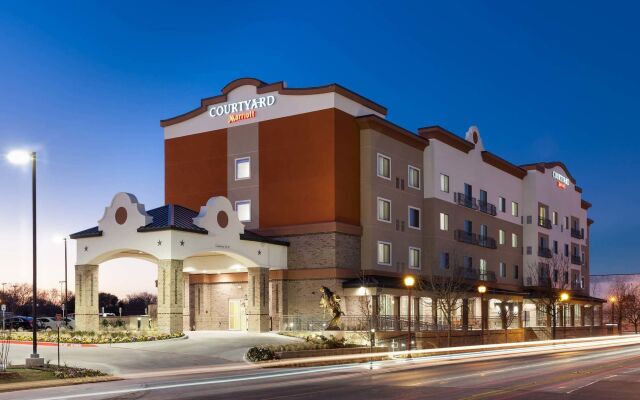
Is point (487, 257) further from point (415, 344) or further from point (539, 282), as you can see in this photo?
point (415, 344)

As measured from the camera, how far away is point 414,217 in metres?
64.8

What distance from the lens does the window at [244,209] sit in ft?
197

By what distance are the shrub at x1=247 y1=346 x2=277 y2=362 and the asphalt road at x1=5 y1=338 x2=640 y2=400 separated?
8.14 feet

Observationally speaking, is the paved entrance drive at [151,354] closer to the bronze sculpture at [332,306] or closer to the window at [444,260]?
the bronze sculpture at [332,306]

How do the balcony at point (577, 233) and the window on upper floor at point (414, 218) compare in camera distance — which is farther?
the balcony at point (577, 233)

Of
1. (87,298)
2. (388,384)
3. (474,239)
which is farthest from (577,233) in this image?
(388,384)

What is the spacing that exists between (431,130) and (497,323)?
18.0 m

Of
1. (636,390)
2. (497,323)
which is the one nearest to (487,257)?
(497,323)

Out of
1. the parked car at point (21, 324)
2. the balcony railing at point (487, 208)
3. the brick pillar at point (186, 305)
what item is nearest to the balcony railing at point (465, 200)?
the balcony railing at point (487, 208)

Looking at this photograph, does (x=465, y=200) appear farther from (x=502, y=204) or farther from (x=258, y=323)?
(x=258, y=323)

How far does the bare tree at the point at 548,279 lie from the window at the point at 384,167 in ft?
72.7

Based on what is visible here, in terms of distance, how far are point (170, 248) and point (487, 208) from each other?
3870 centimetres

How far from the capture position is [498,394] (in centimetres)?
2197

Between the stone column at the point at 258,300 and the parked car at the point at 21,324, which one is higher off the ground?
the stone column at the point at 258,300
